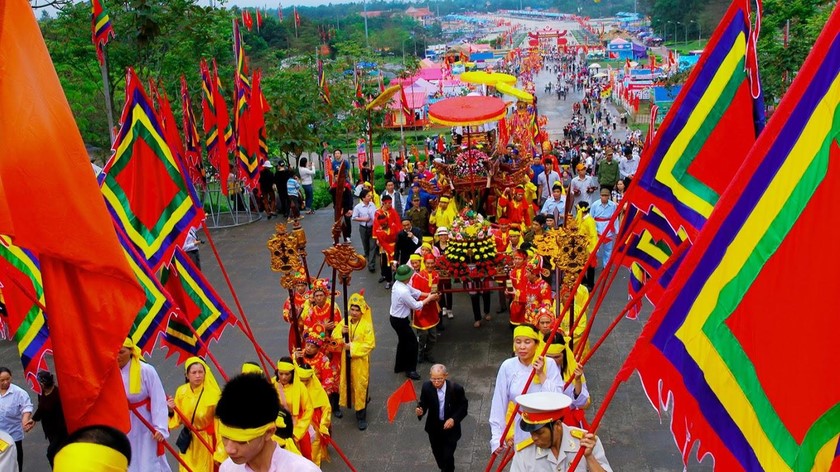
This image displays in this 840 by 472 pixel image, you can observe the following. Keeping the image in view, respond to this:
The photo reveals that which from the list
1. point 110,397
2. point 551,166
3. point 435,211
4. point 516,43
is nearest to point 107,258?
point 110,397

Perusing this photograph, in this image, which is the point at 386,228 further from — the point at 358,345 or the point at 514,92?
the point at 514,92

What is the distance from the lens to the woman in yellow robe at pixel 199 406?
7.04m

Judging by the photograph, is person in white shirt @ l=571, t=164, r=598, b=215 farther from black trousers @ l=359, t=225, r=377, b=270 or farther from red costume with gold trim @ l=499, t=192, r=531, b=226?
black trousers @ l=359, t=225, r=377, b=270

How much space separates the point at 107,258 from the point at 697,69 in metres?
3.87

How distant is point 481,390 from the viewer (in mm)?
10039

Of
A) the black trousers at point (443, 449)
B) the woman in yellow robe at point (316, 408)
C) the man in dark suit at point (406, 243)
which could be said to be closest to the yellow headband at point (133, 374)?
the woman in yellow robe at point (316, 408)

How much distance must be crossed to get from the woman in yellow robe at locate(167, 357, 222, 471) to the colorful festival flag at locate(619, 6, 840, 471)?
397 centimetres

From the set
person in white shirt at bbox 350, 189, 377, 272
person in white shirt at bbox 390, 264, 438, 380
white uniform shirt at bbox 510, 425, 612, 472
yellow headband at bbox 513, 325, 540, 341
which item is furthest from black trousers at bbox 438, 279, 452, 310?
white uniform shirt at bbox 510, 425, 612, 472

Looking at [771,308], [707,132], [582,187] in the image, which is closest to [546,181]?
[582,187]

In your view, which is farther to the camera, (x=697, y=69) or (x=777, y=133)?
(x=697, y=69)

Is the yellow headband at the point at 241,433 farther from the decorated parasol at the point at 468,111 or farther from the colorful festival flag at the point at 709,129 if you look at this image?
the decorated parasol at the point at 468,111

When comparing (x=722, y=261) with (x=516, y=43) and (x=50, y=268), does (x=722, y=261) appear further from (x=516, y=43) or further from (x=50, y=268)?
(x=516, y=43)

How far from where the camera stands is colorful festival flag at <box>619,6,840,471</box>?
152 inches

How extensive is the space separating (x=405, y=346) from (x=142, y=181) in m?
4.07
